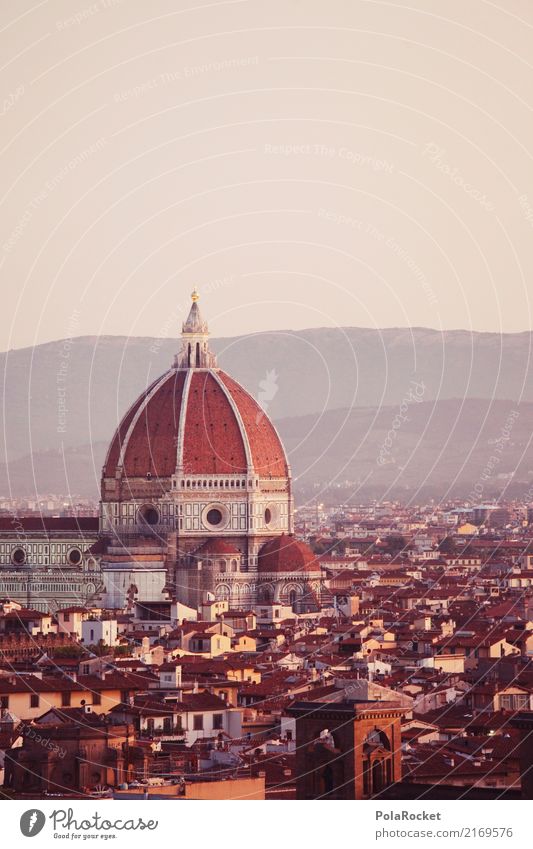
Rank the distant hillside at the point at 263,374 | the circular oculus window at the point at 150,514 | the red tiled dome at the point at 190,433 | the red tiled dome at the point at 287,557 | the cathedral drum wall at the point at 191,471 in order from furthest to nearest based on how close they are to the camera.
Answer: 1. the circular oculus window at the point at 150,514
2. the red tiled dome at the point at 190,433
3. the cathedral drum wall at the point at 191,471
4. the distant hillside at the point at 263,374
5. the red tiled dome at the point at 287,557

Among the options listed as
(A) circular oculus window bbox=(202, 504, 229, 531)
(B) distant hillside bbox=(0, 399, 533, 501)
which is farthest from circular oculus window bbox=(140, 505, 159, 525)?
(B) distant hillside bbox=(0, 399, 533, 501)

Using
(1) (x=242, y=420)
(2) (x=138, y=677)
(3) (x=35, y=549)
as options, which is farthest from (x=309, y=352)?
(2) (x=138, y=677)

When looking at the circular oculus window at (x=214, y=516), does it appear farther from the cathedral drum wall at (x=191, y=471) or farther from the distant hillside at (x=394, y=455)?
the distant hillside at (x=394, y=455)

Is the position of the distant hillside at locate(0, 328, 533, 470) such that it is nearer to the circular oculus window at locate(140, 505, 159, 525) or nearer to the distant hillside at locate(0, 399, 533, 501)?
the distant hillside at locate(0, 399, 533, 501)

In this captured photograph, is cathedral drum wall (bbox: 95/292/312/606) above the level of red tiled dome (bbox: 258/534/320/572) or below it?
above

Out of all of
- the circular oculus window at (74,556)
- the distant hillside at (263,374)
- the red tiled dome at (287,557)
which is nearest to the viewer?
the red tiled dome at (287,557)
